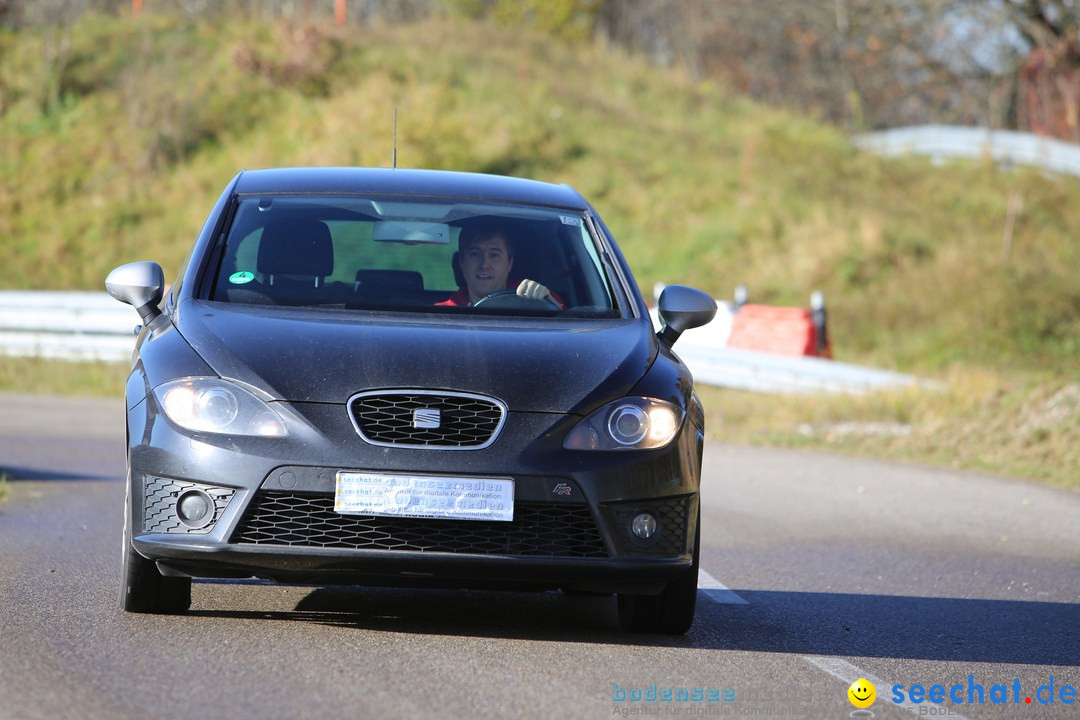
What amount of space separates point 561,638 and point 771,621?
1.03 metres

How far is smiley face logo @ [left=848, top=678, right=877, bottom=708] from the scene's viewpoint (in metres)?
5.14

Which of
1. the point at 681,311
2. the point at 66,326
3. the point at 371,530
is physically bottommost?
the point at 66,326

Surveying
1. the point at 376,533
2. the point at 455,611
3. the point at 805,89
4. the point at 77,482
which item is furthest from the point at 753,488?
the point at 805,89

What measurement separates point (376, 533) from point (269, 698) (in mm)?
770

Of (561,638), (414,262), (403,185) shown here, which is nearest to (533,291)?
(414,262)

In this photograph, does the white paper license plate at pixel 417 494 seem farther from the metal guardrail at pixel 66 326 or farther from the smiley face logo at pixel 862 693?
the metal guardrail at pixel 66 326

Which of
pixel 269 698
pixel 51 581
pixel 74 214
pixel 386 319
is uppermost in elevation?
pixel 386 319

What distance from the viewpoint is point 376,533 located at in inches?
214

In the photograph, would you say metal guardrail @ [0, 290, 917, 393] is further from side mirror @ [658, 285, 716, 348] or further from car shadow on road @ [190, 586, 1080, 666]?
side mirror @ [658, 285, 716, 348]

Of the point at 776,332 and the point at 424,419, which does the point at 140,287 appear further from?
the point at 776,332

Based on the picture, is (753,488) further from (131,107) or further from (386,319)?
(131,107)

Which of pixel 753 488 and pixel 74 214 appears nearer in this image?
pixel 753 488

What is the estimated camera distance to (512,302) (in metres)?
6.42

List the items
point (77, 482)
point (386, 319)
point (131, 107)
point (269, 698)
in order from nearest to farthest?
point (269, 698) → point (386, 319) → point (77, 482) → point (131, 107)
